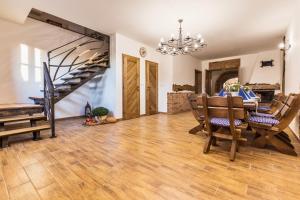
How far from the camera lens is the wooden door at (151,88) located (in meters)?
6.19

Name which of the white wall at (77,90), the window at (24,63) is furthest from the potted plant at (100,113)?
the window at (24,63)

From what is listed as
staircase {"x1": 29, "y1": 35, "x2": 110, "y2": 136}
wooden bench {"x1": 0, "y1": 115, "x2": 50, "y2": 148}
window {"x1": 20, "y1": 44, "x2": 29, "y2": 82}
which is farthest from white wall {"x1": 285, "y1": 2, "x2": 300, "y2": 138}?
window {"x1": 20, "y1": 44, "x2": 29, "y2": 82}

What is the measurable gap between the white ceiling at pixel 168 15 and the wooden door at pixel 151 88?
4.52 feet

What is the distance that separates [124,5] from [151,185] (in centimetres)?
338

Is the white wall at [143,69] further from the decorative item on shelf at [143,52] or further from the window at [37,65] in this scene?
the window at [37,65]

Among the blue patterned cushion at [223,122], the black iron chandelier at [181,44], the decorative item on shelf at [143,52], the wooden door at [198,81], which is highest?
the decorative item on shelf at [143,52]

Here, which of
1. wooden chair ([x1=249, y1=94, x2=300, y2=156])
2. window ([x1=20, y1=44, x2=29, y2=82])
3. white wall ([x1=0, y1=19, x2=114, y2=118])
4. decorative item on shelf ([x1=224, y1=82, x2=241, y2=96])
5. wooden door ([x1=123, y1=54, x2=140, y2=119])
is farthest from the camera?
Result: wooden door ([x1=123, y1=54, x2=140, y2=119])

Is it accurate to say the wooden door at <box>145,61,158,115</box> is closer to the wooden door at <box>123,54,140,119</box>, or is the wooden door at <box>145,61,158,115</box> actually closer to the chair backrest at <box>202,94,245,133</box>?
the wooden door at <box>123,54,140,119</box>

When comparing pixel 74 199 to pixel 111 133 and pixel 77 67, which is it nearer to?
pixel 111 133

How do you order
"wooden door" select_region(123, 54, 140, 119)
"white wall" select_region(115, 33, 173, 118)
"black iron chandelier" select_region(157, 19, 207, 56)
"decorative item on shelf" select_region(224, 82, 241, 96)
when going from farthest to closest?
"wooden door" select_region(123, 54, 140, 119) < "white wall" select_region(115, 33, 173, 118) < "black iron chandelier" select_region(157, 19, 207, 56) < "decorative item on shelf" select_region(224, 82, 241, 96)

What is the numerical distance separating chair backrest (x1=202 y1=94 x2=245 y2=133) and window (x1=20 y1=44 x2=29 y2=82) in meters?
4.72

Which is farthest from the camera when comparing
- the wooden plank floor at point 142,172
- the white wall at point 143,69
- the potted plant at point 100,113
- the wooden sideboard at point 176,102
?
the wooden sideboard at point 176,102

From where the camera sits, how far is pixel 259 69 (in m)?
7.27

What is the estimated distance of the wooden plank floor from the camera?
1449 mm
